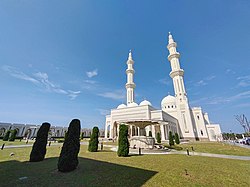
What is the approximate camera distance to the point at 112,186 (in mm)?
5047

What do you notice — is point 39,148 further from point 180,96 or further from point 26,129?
point 26,129

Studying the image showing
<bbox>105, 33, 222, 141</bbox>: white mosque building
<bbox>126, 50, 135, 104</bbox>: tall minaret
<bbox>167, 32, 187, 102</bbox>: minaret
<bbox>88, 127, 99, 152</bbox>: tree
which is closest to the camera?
<bbox>88, 127, 99, 152</bbox>: tree

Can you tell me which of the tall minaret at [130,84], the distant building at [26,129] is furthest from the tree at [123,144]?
the distant building at [26,129]

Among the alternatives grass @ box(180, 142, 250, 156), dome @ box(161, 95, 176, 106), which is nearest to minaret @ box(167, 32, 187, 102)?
dome @ box(161, 95, 176, 106)

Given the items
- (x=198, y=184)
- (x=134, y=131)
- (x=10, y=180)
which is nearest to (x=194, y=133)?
(x=134, y=131)

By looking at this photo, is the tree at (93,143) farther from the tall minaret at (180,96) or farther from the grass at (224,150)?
the tall minaret at (180,96)

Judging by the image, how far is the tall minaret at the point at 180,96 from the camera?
44.9 metres

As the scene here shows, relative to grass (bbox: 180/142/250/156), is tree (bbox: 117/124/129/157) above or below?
above

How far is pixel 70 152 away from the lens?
7.23m

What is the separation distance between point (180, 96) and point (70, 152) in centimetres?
4675

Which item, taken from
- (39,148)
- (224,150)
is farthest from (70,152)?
(224,150)

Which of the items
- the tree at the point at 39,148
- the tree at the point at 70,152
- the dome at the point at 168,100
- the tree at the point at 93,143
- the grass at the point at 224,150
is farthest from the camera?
the dome at the point at 168,100

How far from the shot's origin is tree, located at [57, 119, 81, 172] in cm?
694

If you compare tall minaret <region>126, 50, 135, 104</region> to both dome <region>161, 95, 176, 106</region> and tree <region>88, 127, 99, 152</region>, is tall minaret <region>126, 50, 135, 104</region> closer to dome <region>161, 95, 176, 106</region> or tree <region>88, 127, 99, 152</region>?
dome <region>161, 95, 176, 106</region>
